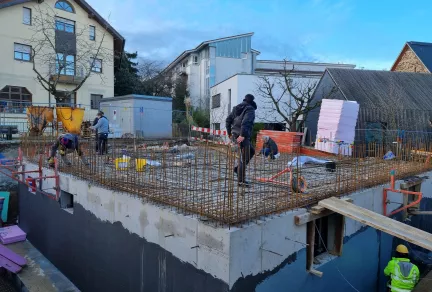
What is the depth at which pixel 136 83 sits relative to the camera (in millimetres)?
30672

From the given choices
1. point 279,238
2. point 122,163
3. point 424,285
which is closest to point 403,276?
point 424,285

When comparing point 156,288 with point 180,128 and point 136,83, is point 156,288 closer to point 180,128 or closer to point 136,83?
point 180,128

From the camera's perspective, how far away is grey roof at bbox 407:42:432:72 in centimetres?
2650

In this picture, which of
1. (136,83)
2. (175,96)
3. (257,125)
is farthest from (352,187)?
(175,96)

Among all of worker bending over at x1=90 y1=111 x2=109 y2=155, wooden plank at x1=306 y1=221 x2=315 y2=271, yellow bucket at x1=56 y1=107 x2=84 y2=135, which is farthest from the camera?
yellow bucket at x1=56 y1=107 x2=84 y2=135

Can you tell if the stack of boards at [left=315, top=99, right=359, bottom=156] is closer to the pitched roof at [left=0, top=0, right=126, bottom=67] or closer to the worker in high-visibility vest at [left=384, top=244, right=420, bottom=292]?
the worker in high-visibility vest at [left=384, top=244, right=420, bottom=292]

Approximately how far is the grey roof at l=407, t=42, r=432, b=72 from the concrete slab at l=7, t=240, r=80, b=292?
28.8 m

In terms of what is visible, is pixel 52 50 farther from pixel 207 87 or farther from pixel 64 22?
pixel 207 87

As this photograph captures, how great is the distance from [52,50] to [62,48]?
1394 mm

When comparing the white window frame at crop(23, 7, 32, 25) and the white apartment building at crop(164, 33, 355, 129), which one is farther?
the white apartment building at crop(164, 33, 355, 129)

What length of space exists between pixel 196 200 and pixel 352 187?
318 cm

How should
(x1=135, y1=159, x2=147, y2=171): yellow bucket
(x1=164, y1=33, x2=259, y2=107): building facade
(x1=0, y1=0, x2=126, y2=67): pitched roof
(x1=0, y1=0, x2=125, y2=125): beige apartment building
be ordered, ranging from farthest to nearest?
(x1=164, y1=33, x2=259, y2=107): building facade, (x1=0, y1=0, x2=126, y2=67): pitched roof, (x1=0, y1=0, x2=125, y2=125): beige apartment building, (x1=135, y1=159, x2=147, y2=171): yellow bucket

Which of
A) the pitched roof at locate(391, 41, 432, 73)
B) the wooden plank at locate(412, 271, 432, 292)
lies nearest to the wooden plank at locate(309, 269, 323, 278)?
the wooden plank at locate(412, 271, 432, 292)

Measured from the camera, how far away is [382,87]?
66.8ft
